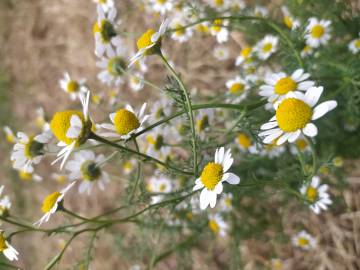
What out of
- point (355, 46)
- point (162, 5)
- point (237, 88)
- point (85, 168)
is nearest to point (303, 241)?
point (237, 88)

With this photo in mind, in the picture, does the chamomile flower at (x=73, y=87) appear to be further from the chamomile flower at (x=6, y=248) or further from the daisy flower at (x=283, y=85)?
the daisy flower at (x=283, y=85)

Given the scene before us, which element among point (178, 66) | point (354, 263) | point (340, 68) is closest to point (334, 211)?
point (354, 263)

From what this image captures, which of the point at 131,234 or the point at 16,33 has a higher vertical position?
the point at 16,33

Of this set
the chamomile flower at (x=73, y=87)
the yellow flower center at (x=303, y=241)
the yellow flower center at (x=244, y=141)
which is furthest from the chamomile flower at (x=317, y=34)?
the chamomile flower at (x=73, y=87)

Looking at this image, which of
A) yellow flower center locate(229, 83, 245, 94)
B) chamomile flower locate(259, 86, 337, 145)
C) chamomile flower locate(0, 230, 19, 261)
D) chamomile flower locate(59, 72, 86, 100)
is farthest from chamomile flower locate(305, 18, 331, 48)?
chamomile flower locate(0, 230, 19, 261)

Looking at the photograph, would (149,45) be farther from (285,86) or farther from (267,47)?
(267,47)

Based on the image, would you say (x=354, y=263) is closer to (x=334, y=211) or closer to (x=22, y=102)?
(x=334, y=211)
